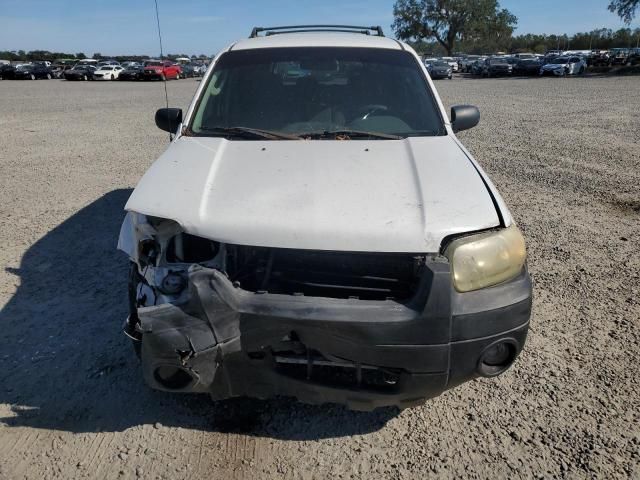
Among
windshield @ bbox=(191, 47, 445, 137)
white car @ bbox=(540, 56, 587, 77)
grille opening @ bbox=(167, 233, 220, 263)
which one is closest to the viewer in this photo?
grille opening @ bbox=(167, 233, 220, 263)

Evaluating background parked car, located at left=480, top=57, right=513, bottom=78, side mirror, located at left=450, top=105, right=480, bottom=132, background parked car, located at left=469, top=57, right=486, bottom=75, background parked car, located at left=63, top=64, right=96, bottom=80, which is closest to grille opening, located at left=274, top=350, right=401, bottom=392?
side mirror, located at left=450, top=105, right=480, bottom=132

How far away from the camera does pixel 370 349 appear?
2.00m

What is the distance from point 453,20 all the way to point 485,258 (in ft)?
260

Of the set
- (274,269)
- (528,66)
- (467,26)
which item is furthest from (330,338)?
(467,26)

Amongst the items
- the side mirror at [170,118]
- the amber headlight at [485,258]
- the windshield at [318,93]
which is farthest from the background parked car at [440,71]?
the amber headlight at [485,258]

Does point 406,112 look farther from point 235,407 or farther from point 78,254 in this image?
point 78,254

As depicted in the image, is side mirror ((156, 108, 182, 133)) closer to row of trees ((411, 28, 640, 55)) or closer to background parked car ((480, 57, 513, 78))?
background parked car ((480, 57, 513, 78))

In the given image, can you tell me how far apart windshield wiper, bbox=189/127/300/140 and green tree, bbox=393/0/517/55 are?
250 ft

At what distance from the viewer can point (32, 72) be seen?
38188mm

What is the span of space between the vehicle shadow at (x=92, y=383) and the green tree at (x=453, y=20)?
76546 millimetres

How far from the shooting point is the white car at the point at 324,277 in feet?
6.55

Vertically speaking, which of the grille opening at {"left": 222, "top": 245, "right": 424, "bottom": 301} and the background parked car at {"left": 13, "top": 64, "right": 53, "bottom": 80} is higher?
the background parked car at {"left": 13, "top": 64, "right": 53, "bottom": 80}

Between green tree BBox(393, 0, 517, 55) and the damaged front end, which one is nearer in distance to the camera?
the damaged front end

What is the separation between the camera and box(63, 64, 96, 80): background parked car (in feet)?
121
